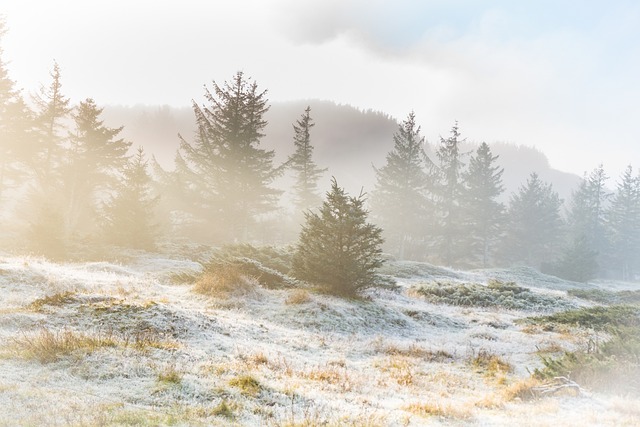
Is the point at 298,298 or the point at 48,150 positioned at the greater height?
the point at 48,150

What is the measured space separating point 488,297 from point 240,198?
75.0ft

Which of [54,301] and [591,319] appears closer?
[54,301]

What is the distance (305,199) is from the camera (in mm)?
51875

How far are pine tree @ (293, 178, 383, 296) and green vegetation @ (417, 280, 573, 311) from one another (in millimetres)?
7013

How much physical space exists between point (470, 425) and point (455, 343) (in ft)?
25.9

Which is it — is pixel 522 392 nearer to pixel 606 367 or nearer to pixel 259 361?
pixel 606 367

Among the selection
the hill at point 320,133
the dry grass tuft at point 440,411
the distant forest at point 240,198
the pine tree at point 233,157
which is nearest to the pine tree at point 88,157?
the distant forest at point 240,198

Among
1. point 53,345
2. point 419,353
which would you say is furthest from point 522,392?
point 53,345

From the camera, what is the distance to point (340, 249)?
677 inches

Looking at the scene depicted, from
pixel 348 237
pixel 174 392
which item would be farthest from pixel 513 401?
pixel 348 237

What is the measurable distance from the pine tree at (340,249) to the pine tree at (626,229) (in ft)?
232

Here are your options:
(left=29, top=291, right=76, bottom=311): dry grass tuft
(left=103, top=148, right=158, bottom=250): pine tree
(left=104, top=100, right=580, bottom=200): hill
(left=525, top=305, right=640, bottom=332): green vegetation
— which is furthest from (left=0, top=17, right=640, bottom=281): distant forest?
(left=525, top=305, right=640, bottom=332): green vegetation

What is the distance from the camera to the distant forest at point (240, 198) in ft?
99.3

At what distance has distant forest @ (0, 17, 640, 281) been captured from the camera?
30263 mm
